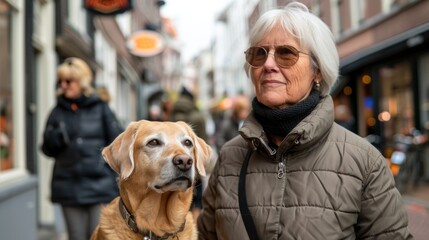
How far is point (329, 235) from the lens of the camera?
2.05 meters

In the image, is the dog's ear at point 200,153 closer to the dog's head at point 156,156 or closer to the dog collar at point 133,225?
the dog's head at point 156,156

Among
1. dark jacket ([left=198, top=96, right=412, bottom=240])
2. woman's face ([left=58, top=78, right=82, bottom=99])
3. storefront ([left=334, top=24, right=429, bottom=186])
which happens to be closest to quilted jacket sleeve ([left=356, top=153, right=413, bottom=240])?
dark jacket ([left=198, top=96, right=412, bottom=240])

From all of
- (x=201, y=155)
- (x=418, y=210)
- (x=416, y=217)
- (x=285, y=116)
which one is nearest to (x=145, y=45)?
(x=418, y=210)

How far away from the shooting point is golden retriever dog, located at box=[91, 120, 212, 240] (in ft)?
7.87

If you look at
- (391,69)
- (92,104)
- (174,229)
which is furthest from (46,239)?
(391,69)

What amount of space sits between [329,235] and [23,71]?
16.0 feet

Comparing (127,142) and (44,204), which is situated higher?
(127,142)

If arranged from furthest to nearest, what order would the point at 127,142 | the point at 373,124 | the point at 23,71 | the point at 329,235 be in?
the point at 373,124, the point at 23,71, the point at 127,142, the point at 329,235

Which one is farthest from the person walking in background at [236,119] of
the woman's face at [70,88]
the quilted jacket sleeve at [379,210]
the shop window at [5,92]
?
the quilted jacket sleeve at [379,210]

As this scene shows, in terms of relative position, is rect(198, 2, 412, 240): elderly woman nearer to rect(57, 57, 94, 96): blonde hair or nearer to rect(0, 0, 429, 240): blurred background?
rect(0, 0, 429, 240): blurred background

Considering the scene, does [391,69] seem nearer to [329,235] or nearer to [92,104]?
[92,104]

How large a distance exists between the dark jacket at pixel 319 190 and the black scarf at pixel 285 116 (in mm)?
36

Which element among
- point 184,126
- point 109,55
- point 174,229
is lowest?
point 174,229

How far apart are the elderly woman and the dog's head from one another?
0.19 meters
